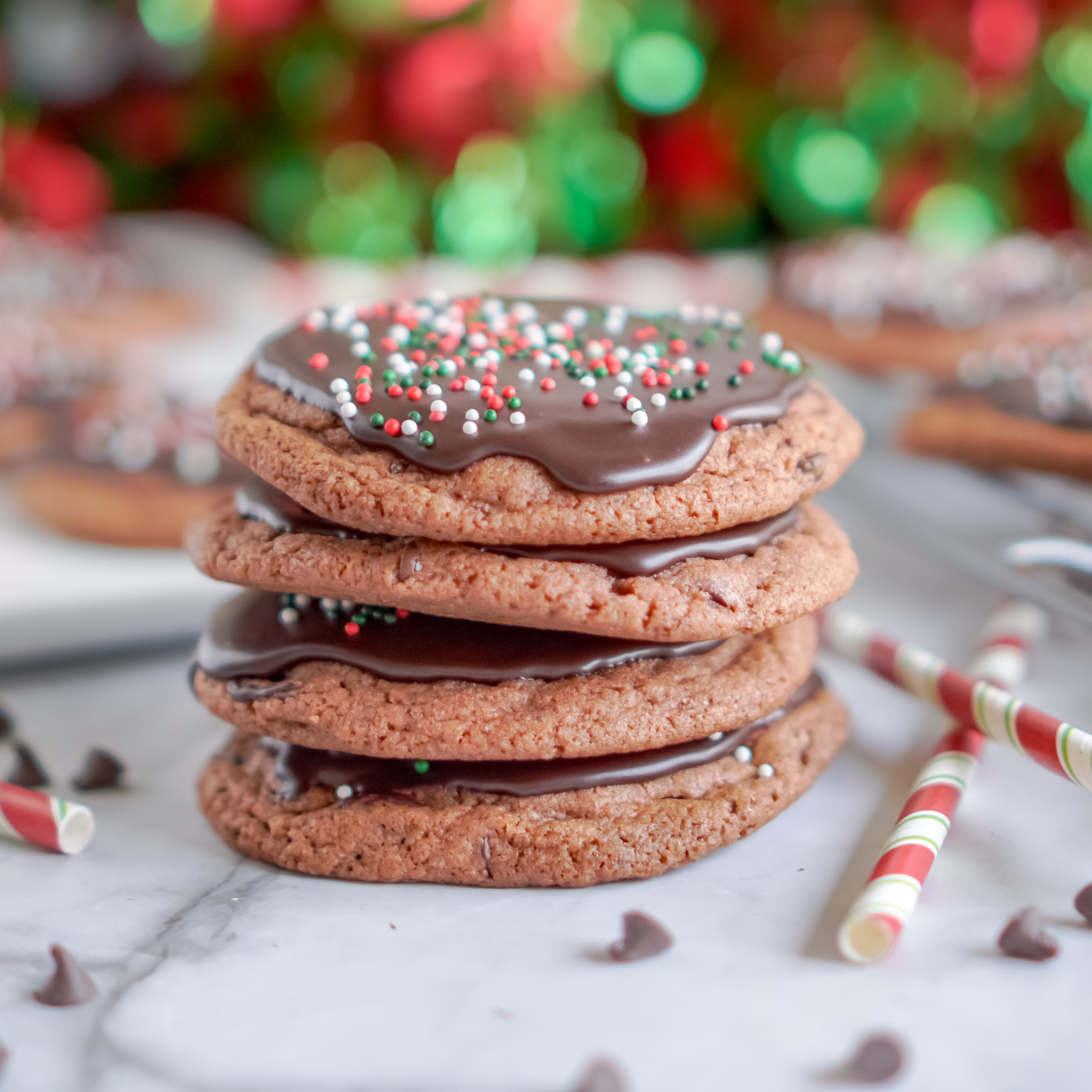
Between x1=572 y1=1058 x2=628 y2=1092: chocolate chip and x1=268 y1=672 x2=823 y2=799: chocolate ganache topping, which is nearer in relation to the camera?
x1=572 y1=1058 x2=628 y2=1092: chocolate chip

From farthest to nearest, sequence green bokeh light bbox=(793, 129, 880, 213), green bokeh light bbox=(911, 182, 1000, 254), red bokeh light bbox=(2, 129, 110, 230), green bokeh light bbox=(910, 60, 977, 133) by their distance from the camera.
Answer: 1. green bokeh light bbox=(911, 182, 1000, 254)
2. green bokeh light bbox=(793, 129, 880, 213)
3. green bokeh light bbox=(910, 60, 977, 133)
4. red bokeh light bbox=(2, 129, 110, 230)

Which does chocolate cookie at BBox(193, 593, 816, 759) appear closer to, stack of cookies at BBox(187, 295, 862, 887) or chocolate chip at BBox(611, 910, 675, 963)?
stack of cookies at BBox(187, 295, 862, 887)

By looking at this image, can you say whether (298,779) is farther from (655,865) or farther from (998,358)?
(998,358)

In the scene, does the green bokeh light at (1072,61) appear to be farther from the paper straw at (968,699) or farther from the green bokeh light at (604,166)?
the paper straw at (968,699)

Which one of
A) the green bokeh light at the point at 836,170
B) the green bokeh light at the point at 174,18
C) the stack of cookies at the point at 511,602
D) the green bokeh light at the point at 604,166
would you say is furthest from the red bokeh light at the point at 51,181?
the stack of cookies at the point at 511,602

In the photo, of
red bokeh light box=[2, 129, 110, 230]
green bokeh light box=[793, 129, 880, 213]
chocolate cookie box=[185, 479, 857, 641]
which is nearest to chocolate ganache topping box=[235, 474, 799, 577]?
chocolate cookie box=[185, 479, 857, 641]

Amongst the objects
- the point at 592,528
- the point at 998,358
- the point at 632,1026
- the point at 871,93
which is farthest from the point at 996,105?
the point at 632,1026

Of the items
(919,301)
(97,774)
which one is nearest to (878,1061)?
(97,774)
